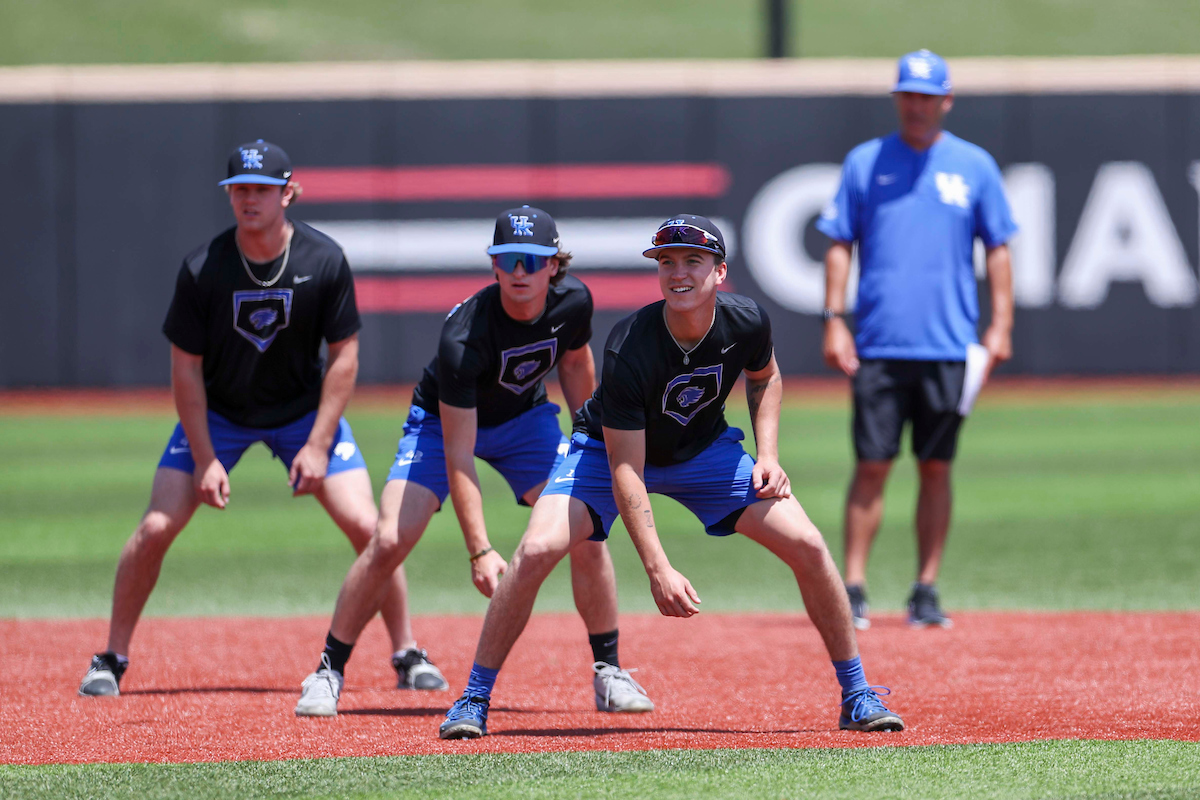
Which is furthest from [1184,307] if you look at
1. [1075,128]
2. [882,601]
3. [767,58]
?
[882,601]

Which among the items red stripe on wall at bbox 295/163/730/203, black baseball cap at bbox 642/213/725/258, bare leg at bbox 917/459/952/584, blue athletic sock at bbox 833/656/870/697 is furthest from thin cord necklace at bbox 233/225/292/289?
red stripe on wall at bbox 295/163/730/203

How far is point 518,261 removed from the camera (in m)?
5.02

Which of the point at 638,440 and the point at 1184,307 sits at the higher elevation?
the point at 638,440

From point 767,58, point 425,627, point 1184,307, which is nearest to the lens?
Result: point 425,627

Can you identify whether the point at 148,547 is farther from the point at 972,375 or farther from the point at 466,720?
the point at 972,375

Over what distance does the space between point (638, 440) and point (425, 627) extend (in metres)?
3.19

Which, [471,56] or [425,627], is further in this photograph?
[471,56]

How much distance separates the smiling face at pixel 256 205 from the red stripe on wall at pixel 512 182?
14.4 meters

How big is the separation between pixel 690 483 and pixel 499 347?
2.85 feet

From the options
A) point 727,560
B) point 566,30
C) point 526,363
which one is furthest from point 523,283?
point 566,30

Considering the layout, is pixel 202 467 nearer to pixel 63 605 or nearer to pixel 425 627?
pixel 425 627

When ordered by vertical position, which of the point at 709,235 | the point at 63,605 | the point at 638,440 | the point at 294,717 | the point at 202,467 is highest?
the point at 709,235

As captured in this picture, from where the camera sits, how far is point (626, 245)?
1981cm

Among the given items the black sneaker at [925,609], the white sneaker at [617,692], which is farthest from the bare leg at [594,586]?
the black sneaker at [925,609]
